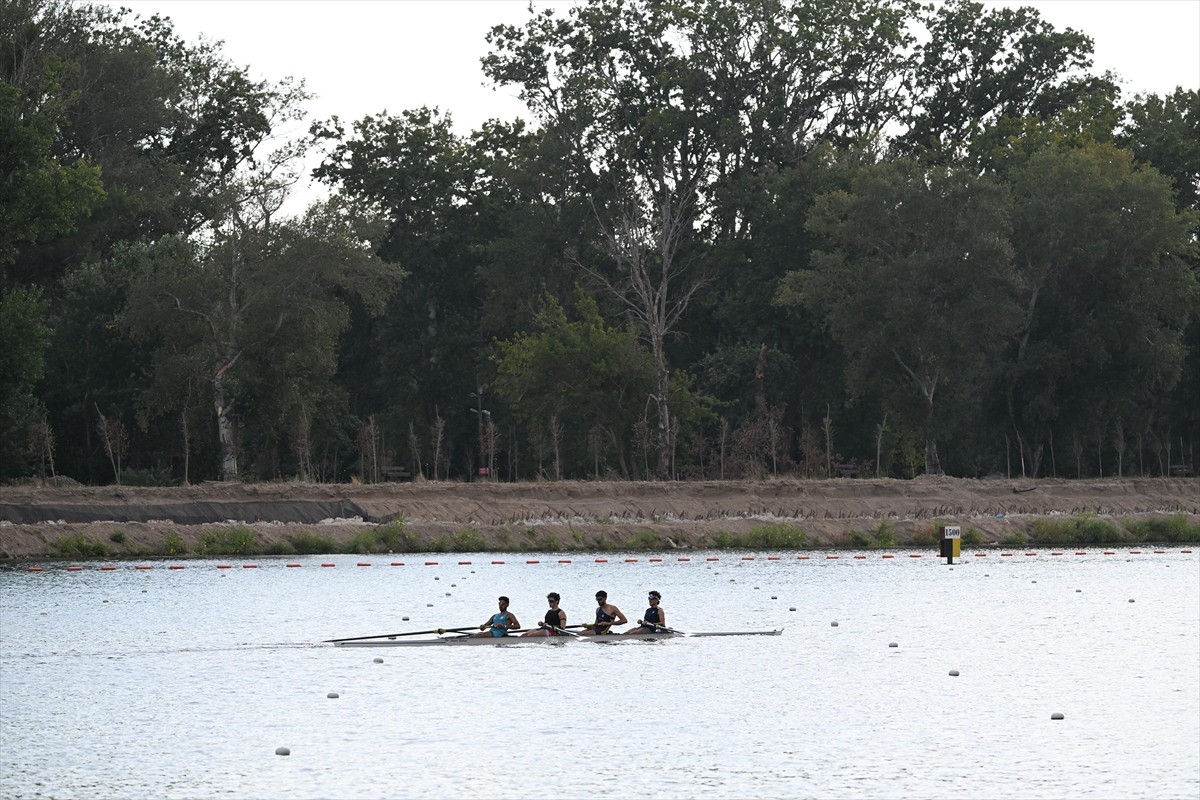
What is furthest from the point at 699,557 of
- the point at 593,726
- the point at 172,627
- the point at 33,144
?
the point at 593,726

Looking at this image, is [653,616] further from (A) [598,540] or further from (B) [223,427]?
(B) [223,427]

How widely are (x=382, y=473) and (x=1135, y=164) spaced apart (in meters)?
42.7

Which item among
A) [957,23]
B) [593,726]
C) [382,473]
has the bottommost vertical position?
[593,726]

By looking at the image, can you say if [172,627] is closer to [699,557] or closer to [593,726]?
[593,726]

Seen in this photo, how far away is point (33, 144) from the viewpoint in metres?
73.7

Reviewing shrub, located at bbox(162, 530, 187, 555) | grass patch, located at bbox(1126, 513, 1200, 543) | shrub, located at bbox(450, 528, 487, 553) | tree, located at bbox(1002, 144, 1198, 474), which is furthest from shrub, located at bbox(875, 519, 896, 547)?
shrub, located at bbox(162, 530, 187, 555)

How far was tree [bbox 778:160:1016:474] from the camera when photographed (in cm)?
8444

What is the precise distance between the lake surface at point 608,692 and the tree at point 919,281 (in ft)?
94.6

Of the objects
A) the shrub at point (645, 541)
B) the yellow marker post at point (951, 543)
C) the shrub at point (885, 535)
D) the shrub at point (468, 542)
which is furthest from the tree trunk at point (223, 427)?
the yellow marker post at point (951, 543)

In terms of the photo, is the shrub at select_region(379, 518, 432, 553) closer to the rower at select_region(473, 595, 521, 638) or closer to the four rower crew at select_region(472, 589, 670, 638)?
the four rower crew at select_region(472, 589, 670, 638)

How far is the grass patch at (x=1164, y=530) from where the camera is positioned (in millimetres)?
75438

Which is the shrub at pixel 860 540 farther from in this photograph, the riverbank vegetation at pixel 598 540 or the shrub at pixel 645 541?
the shrub at pixel 645 541

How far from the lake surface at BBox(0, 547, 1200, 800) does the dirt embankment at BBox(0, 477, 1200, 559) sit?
32.9 ft

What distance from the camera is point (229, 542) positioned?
65375mm
